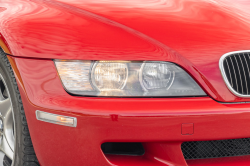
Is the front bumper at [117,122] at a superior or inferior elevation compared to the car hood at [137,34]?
inferior

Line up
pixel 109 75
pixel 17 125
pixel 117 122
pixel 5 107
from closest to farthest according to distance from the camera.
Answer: pixel 117 122 < pixel 109 75 < pixel 17 125 < pixel 5 107

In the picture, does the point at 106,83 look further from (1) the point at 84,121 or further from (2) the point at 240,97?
(2) the point at 240,97

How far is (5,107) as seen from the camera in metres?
2.14

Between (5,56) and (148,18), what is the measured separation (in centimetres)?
82

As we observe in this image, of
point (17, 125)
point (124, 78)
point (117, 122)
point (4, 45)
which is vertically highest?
point (4, 45)

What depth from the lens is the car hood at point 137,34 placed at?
163cm

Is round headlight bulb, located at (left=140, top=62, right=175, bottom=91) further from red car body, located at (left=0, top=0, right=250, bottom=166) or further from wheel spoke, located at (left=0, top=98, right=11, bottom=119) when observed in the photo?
wheel spoke, located at (left=0, top=98, right=11, bottom=119)

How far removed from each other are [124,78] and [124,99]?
12cm

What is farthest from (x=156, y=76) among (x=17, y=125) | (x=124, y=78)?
(x=17, y=125)

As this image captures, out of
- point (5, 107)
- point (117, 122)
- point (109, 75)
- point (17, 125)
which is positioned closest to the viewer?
point (117, 122)

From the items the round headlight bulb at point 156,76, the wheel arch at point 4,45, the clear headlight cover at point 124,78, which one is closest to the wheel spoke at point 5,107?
the wheel arch at point 4,45

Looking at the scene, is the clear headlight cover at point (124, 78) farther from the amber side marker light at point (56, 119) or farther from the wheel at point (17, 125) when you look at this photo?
the wheel at point (17, 125)

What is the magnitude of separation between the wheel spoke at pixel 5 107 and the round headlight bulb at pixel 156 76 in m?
0.93

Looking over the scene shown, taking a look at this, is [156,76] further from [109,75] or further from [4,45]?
[4,45]
